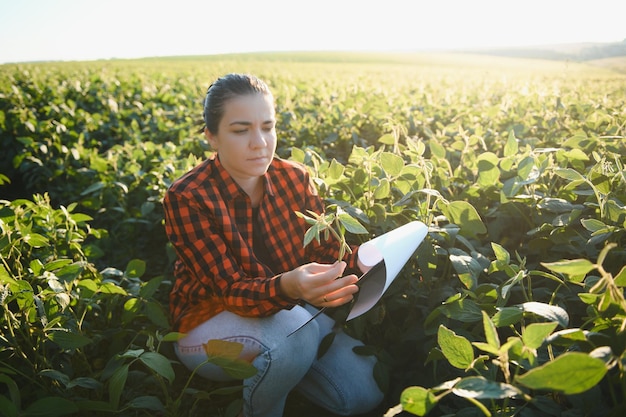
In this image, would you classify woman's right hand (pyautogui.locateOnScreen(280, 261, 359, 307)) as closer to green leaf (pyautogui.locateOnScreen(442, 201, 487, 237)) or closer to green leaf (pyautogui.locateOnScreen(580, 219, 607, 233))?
green leaf (pyautogui.locateOnScreen(442, 201, 487, 237))

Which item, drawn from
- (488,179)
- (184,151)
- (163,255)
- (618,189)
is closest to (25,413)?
(488,179)

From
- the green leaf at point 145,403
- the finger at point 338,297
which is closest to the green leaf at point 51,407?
the green leaf at point 145,403

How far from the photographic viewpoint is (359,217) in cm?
162

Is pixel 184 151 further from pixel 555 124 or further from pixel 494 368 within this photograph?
pixel 494 368

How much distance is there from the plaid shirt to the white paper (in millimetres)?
130

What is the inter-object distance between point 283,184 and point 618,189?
3.67 ft

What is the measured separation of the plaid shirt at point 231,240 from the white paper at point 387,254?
0.13m

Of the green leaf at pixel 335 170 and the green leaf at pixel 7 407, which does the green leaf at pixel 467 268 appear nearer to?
the green leaf at pixel 335 170

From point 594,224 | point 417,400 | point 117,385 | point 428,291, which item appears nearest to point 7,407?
point 117,385

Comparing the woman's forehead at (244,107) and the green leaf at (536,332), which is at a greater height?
the woman's forehead at (244,107)

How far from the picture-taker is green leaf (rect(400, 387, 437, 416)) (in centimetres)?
81

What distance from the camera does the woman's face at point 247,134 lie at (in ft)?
5.41

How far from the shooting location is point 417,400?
2.68ft

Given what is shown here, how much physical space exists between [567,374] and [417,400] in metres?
0.23
